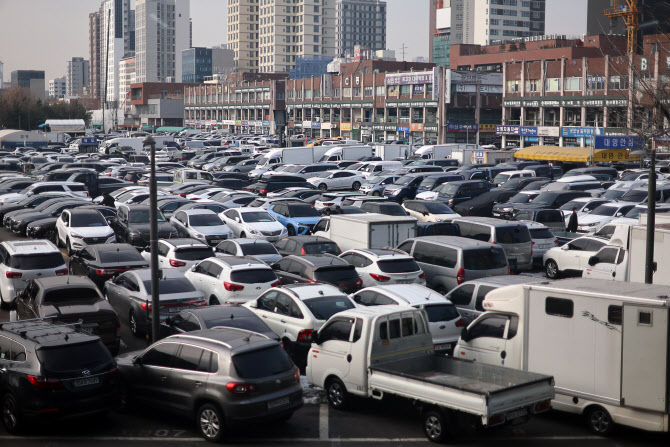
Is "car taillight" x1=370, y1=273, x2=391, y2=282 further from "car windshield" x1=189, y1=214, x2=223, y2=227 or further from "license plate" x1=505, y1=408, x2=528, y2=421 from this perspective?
"car windshield" x1=189, y1=214, x2=223, y2=227

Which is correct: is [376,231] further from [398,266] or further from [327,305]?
[327,305]

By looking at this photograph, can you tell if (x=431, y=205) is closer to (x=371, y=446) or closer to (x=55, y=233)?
(x=55, y=233)

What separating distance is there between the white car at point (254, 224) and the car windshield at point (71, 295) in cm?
1122

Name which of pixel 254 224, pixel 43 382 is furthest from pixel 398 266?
pixel 43 382

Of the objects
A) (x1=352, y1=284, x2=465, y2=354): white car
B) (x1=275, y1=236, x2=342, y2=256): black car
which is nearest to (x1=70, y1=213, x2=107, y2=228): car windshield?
(x1=275, y1=236, x2=342, y2=256): black car

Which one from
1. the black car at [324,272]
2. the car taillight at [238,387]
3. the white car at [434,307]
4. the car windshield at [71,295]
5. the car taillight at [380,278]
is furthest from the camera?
the car taillight at [380,278]

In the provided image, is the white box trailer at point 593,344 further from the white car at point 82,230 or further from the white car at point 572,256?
the white car at point 82,230

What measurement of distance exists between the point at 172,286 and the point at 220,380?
21.5 ft

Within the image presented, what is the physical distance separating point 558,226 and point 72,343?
A: 2199cm

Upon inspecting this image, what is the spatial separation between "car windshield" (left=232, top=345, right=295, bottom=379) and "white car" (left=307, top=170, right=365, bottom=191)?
35.4m

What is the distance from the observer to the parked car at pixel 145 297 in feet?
54.4

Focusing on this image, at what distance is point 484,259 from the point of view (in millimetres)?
19750

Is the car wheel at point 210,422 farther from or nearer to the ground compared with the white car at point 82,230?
nearer to the ground

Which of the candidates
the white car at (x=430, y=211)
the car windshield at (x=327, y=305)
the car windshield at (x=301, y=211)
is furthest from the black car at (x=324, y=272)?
the white car at (x=430, y=211)
